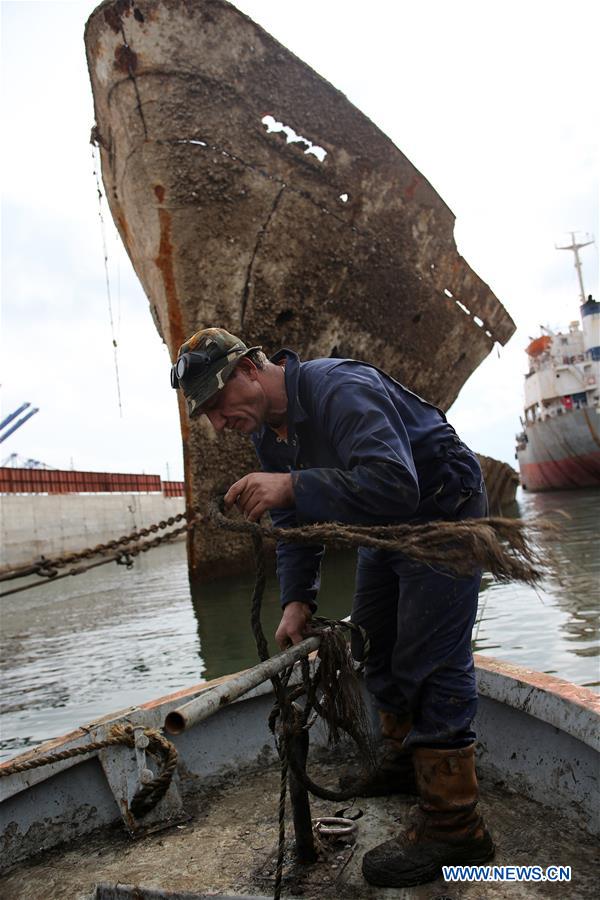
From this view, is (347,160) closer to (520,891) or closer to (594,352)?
(520,891)

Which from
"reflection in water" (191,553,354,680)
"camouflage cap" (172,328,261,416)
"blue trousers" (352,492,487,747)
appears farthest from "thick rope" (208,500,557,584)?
"reflection in water" (191,553,354,680)

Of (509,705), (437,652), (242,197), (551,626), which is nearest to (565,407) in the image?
(242,197)

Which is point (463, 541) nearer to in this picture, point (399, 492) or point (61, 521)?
point (399, 492)

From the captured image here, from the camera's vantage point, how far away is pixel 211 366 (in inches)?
74.0

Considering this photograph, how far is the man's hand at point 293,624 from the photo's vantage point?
2182mm

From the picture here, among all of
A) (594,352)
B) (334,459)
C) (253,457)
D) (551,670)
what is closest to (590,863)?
(334,459)

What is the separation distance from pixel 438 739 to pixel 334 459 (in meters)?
0.78

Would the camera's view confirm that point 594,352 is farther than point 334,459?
Yes

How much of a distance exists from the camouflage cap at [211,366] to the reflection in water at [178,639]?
98 cm

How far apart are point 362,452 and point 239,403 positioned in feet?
1.45

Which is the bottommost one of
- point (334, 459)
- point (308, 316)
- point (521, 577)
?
point (521, 577)

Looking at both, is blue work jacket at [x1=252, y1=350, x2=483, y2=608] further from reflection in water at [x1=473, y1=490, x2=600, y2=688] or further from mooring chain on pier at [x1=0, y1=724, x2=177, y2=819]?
reflection in water at [x1=473, y1=490, x2=600, y2=688]

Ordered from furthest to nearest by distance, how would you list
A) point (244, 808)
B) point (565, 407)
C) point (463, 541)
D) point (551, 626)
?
1. point (565, 407)
2. point (551, 626)
3. point (244, 808)
4. point (463, 541)

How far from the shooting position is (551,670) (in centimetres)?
430
